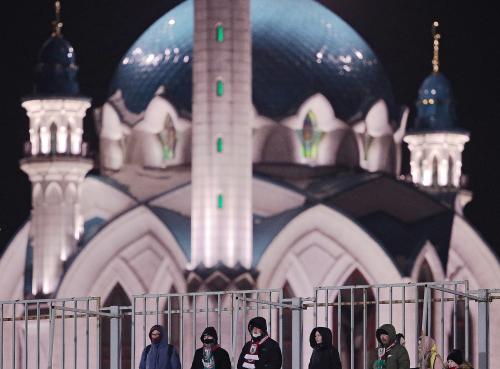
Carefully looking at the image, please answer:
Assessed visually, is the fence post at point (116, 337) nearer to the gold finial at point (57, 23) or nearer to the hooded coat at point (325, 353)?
the hooded coat at point (325, 353)

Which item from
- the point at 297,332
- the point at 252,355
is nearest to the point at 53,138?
the point at 297,332

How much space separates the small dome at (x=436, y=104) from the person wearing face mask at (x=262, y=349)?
33.2 metres

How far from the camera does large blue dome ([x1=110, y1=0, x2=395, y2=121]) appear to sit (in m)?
49.0

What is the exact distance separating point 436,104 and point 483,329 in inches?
1285

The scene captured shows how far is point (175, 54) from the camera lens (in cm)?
4925

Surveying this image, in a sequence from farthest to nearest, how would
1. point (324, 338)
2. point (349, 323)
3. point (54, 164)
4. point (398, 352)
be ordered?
point (349, 323) → point (54, 164) → point (324, 338) → point (398, 352)

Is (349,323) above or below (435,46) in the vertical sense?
below

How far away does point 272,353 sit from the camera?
19.2m

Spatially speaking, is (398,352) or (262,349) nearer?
(398,352)

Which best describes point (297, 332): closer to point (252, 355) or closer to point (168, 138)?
point (252, 355)

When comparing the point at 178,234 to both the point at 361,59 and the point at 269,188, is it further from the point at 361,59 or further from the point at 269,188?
the point at 361,59

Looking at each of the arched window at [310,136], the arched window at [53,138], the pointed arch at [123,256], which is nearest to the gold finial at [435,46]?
the arched window at [310,136]

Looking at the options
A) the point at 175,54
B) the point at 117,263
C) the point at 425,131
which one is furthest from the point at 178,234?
the point at 425,131

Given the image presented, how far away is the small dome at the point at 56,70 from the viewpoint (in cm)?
4700
